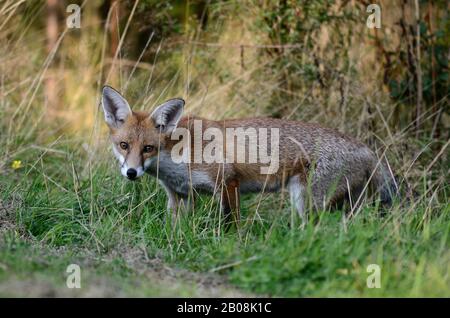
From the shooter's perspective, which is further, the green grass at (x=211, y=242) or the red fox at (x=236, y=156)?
the red fox at (x=236, y=156)

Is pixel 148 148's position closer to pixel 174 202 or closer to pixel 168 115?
pixel 168 115

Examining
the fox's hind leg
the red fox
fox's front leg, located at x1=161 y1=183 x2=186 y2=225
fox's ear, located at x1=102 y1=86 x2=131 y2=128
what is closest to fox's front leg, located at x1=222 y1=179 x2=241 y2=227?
the red fox

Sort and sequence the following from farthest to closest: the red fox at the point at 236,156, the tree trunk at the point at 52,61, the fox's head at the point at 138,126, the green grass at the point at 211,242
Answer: the tree trunk at the point at 52,61, the red fox at the point at 236,156, the fox's head at the point at 138,126, the green grass at the point at 211,242

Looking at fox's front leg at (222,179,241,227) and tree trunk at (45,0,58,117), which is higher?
tree trunk at (45,0,58,117)

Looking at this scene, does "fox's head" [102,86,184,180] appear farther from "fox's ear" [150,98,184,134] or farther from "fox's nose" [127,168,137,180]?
"fox's nose" [127,168,137,180]

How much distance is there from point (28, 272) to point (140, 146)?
230cm

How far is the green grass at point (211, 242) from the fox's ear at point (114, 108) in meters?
0.66

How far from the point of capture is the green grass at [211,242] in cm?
478

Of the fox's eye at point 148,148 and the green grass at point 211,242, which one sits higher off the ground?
the fox's eye at point 148,148

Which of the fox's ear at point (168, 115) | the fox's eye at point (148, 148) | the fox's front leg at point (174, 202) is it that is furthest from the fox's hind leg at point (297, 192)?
the fox's eye at point (148, 148)

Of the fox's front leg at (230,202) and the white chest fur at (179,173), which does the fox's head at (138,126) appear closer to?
the white chest fur at (179,173)

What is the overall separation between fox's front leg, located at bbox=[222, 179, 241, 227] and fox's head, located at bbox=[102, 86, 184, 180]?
0.78m

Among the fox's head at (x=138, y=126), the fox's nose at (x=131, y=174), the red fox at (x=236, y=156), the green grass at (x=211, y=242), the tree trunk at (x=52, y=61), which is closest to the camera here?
the green grass at (x=211, y=242)

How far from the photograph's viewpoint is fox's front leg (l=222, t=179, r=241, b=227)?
692 cm
